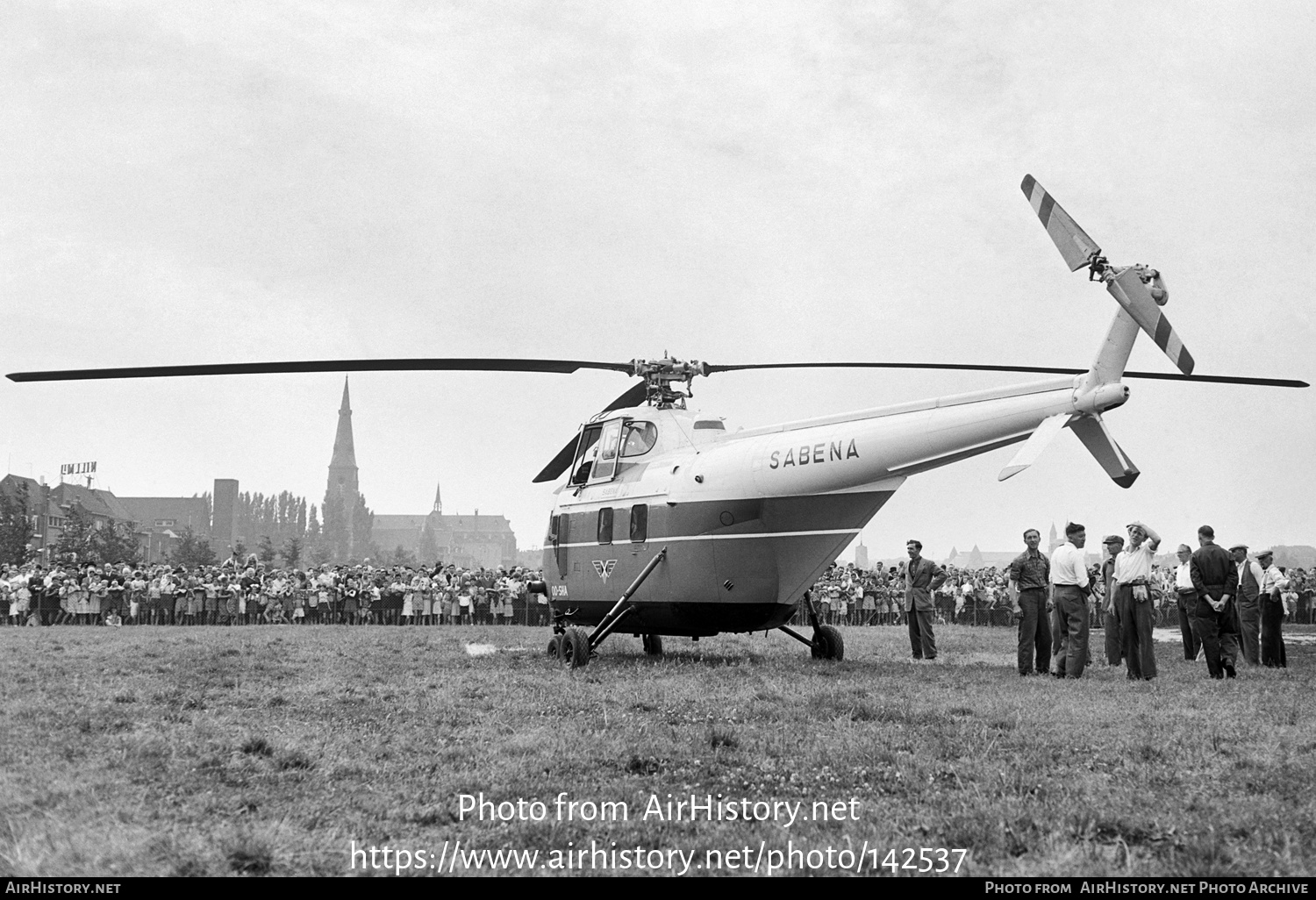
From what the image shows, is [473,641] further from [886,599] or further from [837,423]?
[886,599]

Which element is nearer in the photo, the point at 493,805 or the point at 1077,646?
the point at 493,805

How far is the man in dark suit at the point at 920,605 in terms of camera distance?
17188 millimetres

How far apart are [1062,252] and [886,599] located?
86.4 ft

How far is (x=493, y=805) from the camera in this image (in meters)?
5.94

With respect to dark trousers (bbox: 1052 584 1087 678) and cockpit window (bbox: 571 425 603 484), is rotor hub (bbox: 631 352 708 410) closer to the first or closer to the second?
cockpit window (bbox: 571 425 603 484)

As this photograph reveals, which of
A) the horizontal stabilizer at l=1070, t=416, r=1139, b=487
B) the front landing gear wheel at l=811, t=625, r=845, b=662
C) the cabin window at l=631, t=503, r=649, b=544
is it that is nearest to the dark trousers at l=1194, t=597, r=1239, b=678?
the horizontal stabilizer at l=1070, t=416, r=1139, b=487

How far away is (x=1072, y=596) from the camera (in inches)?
531

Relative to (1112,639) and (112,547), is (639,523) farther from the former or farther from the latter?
(112,547)

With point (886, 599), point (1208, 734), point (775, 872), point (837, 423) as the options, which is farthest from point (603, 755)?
point (886, 599)

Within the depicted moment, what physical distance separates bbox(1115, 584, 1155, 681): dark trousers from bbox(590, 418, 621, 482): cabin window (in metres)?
7.31

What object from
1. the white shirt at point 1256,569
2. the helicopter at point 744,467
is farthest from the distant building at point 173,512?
the white shirt at point 1256,569

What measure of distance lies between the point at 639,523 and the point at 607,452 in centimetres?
167

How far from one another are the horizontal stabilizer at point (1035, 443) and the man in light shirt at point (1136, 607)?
405 centimetres

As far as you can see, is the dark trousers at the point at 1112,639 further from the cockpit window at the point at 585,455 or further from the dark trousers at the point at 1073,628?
the cockpit window at the point at 585,455
